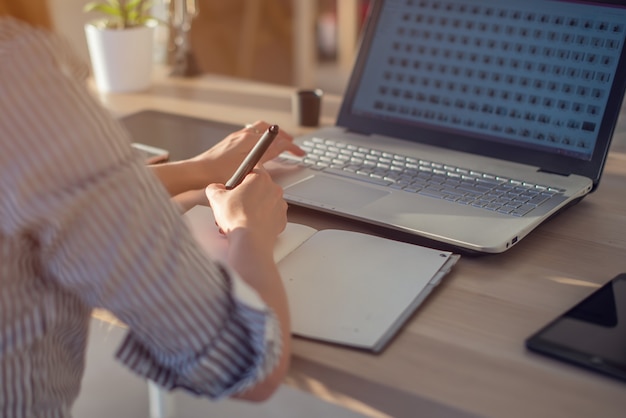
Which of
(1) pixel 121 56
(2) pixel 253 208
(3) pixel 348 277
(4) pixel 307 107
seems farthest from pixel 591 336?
(1) pixel 121 56

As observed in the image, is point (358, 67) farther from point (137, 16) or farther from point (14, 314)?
point (14, 314)

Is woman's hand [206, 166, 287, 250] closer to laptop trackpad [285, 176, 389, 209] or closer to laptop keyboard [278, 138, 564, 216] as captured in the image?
laptop trackpad [285, 176, 389, 209]

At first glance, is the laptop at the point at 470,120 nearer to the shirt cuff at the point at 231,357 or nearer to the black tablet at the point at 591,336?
the black tablet at the point at 591,336

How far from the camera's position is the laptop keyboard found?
3.07 ft

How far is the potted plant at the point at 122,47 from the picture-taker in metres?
1.58

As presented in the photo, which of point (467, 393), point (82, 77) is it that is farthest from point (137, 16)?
point (467, 393)

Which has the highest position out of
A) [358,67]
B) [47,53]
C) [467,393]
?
[47,53]

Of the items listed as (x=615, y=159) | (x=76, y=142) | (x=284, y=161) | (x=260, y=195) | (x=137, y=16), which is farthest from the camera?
(x=137, y=16)

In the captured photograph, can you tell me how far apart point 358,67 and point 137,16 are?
64 centimetres

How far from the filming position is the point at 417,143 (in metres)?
1.15

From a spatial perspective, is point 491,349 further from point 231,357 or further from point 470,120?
point 470,120

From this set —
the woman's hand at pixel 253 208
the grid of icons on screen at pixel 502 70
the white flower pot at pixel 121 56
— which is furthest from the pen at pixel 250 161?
the white flower pot at pixel 121 56

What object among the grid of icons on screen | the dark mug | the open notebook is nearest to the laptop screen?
the grid of icons on screen

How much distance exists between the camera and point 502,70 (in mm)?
1104
